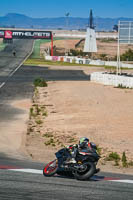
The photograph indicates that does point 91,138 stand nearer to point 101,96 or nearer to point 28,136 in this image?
point 28,136

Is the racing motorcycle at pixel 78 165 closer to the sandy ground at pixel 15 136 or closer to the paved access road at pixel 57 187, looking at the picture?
the paved access road at pixel 57 187

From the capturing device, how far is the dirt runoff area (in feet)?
64.6

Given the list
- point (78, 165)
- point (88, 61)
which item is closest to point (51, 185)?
point (78, 165)

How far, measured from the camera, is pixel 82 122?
2638cm

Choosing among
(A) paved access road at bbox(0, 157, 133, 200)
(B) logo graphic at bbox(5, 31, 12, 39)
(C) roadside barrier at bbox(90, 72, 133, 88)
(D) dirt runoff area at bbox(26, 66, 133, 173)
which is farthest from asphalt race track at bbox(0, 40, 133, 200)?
(B) logo graphic at bbox(5, 31, 12, 39)

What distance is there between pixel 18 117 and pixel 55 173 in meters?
15.8

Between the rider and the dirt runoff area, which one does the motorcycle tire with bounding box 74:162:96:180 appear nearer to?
the rider

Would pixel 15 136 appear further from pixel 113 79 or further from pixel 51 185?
pixel 113 79

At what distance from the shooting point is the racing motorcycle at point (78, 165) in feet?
41.0

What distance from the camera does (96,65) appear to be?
269ft

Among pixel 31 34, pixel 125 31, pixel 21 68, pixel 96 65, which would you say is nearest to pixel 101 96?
pixel 125 31

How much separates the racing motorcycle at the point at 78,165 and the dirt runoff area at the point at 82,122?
2.96m

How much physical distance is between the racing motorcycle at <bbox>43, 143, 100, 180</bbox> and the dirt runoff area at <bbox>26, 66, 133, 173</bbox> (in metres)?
2.96

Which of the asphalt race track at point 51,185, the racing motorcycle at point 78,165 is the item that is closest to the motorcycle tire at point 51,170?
the racing motorcycle at point 78,165
